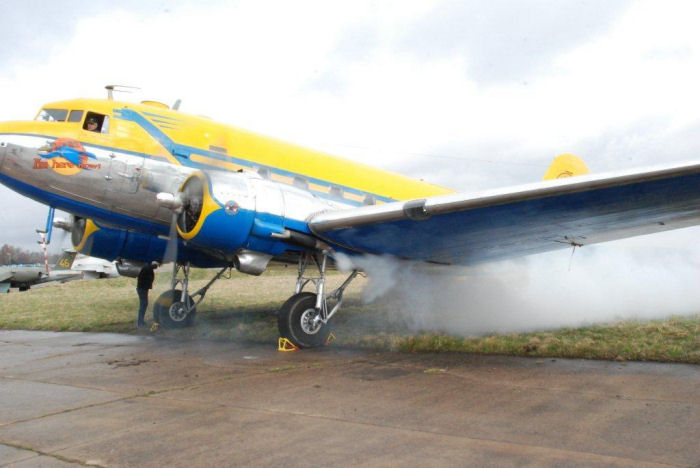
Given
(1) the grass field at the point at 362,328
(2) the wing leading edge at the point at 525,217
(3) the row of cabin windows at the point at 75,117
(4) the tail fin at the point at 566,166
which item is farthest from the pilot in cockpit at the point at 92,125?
(4) the tail fin at the point at 566,166

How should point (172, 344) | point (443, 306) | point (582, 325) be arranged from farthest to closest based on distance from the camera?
point (443, 306) < point (172, 344) < point (582, 325)

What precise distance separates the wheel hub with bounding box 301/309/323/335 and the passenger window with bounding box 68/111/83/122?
14.9 ft

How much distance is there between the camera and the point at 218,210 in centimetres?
700

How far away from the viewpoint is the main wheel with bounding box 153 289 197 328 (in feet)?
34.8

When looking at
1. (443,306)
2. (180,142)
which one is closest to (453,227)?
(443,306)

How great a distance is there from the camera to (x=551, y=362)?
5867 mm

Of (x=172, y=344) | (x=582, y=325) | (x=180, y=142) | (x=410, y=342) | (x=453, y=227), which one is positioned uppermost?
(x=180, y=142)

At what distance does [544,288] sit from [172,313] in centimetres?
729

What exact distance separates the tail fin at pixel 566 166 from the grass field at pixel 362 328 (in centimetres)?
515

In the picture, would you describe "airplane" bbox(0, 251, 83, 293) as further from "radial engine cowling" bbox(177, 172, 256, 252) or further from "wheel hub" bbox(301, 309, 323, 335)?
"wheel hub" bbox(301, 309, 323, 335)

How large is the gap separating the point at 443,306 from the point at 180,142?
565cm

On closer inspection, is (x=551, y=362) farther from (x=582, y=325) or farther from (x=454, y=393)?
(x=582, y=325)

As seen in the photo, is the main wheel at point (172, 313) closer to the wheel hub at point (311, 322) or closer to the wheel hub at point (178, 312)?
the wheel hub at point (178, 312)

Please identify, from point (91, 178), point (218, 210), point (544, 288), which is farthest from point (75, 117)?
point (544, 288)
